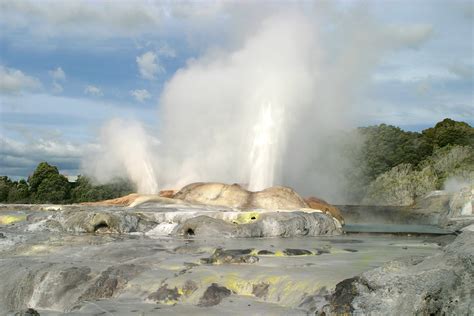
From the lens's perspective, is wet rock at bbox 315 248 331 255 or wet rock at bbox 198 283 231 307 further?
wet rock at bbox 315 248 331 255

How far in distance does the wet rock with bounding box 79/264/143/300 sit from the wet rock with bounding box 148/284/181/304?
2.91ft

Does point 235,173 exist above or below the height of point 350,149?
below

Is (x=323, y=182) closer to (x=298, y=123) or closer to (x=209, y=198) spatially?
(x=298, y=123)

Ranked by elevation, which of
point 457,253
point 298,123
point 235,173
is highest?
point 298,123

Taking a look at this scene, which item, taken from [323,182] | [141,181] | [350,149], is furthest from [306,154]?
[350,149]

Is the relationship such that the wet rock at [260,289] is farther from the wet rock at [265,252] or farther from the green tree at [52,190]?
the green tree at [52,190]

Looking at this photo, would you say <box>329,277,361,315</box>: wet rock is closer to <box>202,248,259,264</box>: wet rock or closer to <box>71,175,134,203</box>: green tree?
<box>202,248,259,264</box>: wet rock

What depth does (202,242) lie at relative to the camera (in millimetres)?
15211

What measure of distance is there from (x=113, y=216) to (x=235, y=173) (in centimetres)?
1492

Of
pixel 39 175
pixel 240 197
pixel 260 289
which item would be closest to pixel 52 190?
pixel 39 175

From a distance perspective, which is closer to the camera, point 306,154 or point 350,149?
point 306,154

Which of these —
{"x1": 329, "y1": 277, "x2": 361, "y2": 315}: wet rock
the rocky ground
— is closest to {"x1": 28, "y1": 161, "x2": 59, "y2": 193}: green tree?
the rocky ground

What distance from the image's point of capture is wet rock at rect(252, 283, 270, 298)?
9.28 m

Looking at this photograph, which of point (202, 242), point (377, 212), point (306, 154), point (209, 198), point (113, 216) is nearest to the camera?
point (202, 242)
